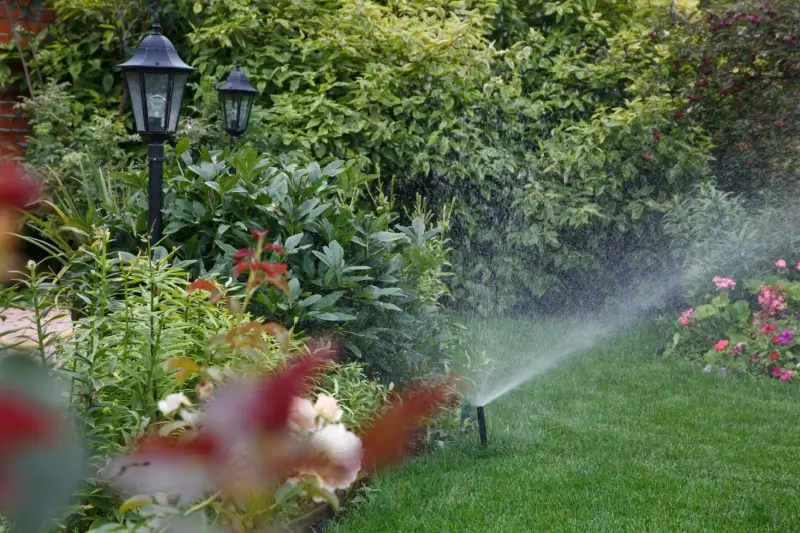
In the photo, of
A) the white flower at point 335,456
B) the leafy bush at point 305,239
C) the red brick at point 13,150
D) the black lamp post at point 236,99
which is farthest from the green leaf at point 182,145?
the white flower at point 335,456

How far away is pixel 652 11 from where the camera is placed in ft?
25.1

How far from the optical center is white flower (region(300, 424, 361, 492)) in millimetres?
702

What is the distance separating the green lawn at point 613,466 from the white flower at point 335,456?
7.40 feet

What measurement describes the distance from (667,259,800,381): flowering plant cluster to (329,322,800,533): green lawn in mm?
280

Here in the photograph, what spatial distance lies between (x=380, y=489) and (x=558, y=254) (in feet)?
14.0

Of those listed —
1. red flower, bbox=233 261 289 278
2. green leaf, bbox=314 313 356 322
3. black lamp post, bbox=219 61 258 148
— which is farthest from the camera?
black lamp post, bbox=219 61 258 148

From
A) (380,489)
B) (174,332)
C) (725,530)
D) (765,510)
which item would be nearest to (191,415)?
(174,332)

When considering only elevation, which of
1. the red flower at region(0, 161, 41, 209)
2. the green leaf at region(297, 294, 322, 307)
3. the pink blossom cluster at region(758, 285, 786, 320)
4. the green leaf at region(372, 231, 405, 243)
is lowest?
the pink blossom cluster at region(758, 285, 786, 320)

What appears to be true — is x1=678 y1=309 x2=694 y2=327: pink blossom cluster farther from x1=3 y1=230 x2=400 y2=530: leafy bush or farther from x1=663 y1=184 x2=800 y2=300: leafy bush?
x1=3 y1=230 x2=400 y2=530: leafy bush

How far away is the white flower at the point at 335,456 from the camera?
2.30ft

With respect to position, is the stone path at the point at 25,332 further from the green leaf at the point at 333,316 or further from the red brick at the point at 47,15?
the red brick at the point at 47,15

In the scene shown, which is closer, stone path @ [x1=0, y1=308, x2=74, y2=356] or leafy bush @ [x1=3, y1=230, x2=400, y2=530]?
stone path @ [x1=0, y1=308, x2=74, y2=356]

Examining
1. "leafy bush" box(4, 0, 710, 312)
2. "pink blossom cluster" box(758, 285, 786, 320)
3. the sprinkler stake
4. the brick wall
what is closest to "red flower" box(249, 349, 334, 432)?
the sprinkler stake

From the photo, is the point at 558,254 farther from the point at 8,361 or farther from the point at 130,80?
the point at 8,361
